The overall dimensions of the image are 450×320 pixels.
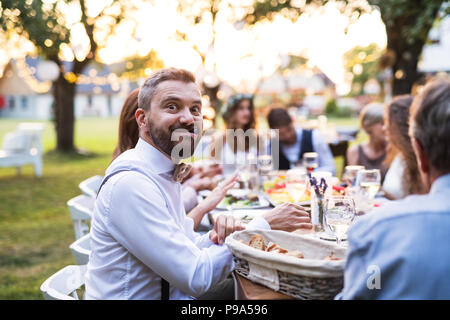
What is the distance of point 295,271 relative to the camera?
1227mm

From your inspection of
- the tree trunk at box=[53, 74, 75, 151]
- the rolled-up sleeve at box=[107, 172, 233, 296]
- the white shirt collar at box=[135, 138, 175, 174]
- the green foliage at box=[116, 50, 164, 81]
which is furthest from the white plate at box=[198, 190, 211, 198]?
the green foliage at box=[116, 50, 164, 81]

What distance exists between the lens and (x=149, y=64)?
18.7 metres

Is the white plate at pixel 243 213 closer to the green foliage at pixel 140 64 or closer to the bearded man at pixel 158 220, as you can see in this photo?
the bearded man at pixel 158 220

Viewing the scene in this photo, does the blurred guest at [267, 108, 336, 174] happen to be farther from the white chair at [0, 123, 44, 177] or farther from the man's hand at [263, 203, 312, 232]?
the white chair at [0, 123, 44, 177]

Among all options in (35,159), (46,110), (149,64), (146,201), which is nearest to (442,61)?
(149,64)

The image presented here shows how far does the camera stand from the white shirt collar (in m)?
1.80

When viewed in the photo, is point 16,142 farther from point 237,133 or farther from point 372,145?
point 372,145

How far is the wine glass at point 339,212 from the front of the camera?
5.91 feet

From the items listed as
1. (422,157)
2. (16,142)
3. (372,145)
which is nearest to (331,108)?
(16,142)

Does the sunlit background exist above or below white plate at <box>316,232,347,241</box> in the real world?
above

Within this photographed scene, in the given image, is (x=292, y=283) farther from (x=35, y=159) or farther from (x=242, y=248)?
(x=35, y=159)

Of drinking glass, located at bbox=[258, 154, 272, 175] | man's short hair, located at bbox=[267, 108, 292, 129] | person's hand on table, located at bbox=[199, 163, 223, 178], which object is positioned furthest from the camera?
man's short hair, located at bbox=[267, 108, 292, 129]

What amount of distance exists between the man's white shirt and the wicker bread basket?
18 cm

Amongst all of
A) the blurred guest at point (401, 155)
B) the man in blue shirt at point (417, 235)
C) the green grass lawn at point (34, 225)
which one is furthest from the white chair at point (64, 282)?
the blurred guest at point (401, 155)
